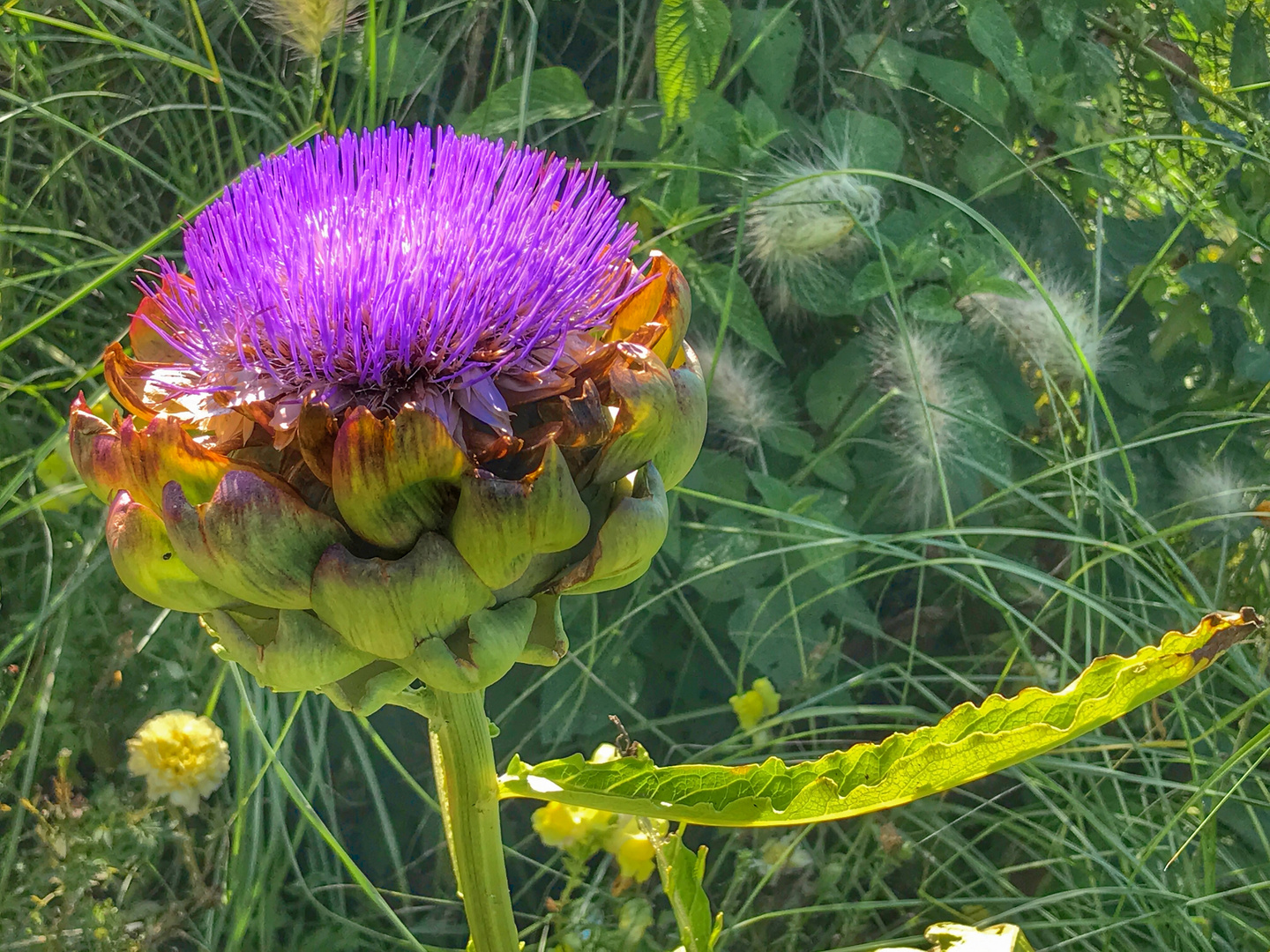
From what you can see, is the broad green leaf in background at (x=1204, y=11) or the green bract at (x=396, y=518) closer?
the green bract at (x=396, y=518)

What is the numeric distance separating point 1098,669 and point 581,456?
229mm

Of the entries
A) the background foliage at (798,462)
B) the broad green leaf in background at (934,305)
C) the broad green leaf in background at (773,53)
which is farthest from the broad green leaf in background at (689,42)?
the broad green leaf in background at (934,305)

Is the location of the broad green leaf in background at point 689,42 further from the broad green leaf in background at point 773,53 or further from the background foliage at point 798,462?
the broad green leaf in background at point 773,53

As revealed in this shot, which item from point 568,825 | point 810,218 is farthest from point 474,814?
point 810,218

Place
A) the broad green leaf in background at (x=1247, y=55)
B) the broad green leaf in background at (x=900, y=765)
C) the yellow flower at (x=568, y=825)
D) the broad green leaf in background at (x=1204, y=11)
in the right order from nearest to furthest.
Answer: the broad green leaf in background at (x=900, y=765)
the yellow flower at (x=568, y=825)
the broad green leaf in background at (x=1204, y=11)
the broad green leaf in background at (x=1247, y=55)

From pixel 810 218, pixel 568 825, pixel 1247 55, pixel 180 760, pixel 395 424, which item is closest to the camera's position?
pixel 395 424

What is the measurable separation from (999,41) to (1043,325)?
0.23 meters

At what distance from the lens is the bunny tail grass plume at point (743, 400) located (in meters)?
0.91

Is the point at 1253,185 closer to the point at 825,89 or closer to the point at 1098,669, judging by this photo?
the point at 825,89

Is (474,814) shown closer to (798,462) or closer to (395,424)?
(395,424)

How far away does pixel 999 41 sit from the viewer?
0.91m

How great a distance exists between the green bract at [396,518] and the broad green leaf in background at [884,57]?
56 centimetres

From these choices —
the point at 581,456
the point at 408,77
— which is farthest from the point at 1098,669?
the point at 408,77

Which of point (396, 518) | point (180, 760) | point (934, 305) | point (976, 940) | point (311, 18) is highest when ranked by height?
point (311, 18)
